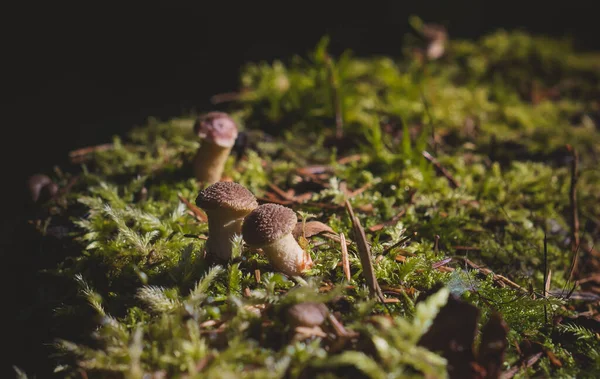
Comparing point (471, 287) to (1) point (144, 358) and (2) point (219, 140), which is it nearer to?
(1) point (144, 358)

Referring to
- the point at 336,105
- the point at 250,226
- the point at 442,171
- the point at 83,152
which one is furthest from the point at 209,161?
the point at 442,171

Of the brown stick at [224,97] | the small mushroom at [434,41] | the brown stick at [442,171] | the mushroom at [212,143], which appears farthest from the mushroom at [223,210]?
the small mushroom at [434,41]

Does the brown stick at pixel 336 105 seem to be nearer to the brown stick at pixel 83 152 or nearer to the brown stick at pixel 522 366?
the brown stick at pixel 83 152

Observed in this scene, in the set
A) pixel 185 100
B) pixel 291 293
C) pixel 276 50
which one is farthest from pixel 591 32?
pixel 291 293

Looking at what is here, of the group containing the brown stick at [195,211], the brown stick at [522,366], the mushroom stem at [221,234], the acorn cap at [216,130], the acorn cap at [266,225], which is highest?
the acorn cap at [216,130]

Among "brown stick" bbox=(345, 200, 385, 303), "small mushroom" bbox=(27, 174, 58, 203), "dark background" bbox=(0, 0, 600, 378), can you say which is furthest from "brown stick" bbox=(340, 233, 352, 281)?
"dark background" bbox=(0, 0, 600, 378)

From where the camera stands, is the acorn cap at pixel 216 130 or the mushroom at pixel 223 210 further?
the acorn cap at pixel 216 130
